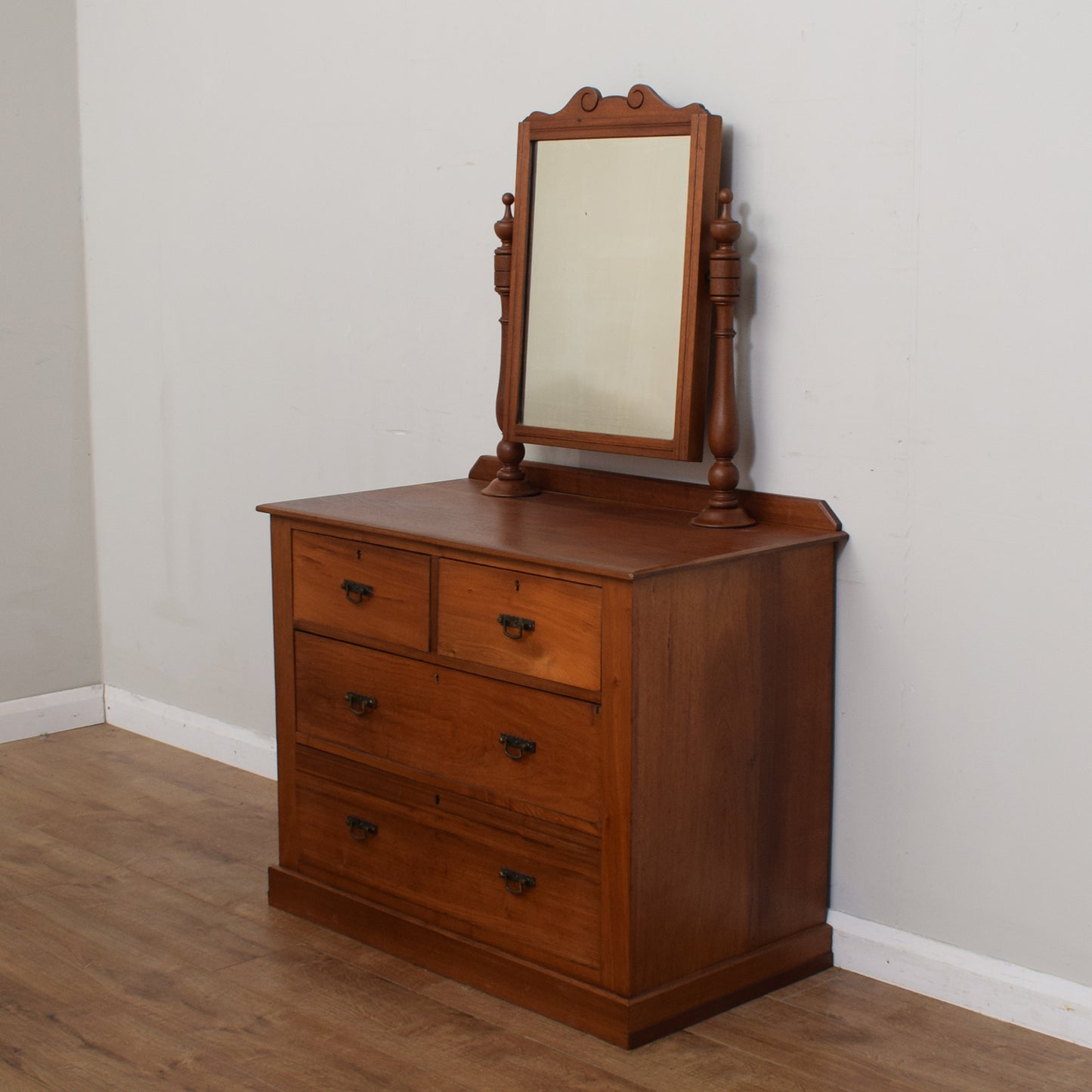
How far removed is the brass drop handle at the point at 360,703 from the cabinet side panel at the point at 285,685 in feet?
0.61

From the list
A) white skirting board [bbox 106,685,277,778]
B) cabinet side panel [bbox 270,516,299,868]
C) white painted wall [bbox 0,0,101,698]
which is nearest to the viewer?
cabinet side panel [bbox 270,516,299,868]

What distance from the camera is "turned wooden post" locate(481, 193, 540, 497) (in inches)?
109

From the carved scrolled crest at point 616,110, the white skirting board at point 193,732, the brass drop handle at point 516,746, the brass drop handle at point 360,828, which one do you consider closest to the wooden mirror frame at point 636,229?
the carved scrolled crest at point 616,110

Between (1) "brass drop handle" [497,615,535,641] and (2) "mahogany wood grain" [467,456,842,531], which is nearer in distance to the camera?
(1) "brass drop handle" [497,615,535,641]

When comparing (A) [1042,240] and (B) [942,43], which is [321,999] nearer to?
(A) [1042,240]

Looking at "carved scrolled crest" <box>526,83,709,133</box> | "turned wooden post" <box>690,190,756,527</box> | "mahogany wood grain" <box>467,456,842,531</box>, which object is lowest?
"mahogany wood grain" <box>467,456,842,531</box>

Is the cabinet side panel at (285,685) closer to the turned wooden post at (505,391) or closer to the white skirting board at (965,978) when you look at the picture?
the turned wooden post at (505,391)

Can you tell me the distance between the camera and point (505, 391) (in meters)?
2.80

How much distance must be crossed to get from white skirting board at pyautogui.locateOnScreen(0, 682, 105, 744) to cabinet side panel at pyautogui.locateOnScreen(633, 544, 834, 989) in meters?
2.27

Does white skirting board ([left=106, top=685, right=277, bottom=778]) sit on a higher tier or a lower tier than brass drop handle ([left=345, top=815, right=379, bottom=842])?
lower

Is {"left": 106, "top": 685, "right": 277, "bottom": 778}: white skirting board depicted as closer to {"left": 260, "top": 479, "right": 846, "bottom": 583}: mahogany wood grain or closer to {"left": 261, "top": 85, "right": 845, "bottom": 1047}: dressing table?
{"left": 261, "top": 85, "right": 845, "bottom": 1047}: dressing table

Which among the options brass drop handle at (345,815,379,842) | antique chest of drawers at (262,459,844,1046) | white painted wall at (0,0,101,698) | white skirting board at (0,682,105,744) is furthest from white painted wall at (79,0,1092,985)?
white skirting board at (0,682,105,744)

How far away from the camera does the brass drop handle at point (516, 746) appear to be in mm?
2338

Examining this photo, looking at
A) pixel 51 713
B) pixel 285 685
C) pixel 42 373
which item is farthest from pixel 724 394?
pixel 51 713
